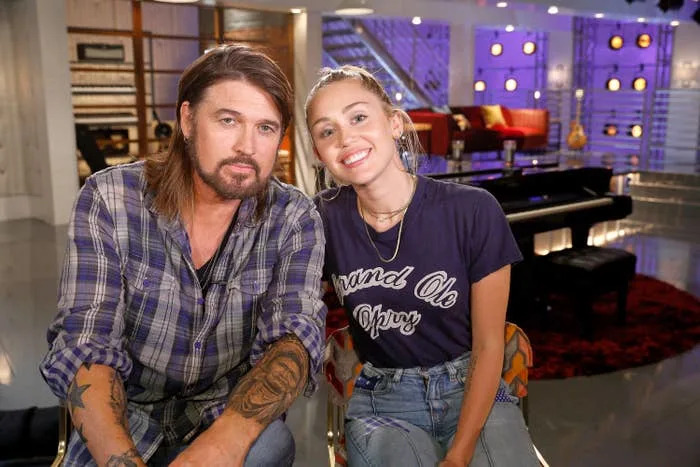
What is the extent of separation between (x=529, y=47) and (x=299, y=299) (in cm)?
1504

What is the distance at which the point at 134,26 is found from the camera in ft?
27.2

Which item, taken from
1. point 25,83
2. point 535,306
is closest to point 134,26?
point 25,83

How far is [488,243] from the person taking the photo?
1.64 metres

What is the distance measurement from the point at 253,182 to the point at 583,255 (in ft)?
9.47

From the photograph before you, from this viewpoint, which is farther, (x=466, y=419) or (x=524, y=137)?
(x=524, y=137)

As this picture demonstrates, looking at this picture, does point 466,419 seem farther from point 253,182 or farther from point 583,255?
point 583,255

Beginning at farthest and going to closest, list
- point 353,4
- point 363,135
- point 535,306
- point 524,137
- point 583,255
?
point 524,137 < point 353,4 < point 535,306 < point 583,255 < point 363,135

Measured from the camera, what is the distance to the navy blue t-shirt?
5.40 feet

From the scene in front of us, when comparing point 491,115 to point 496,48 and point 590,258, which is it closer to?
point 496,48

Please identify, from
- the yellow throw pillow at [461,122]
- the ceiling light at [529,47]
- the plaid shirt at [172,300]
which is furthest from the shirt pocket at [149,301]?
the ceiling light at [529,47]

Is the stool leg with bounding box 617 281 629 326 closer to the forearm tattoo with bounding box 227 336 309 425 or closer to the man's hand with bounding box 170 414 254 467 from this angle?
the forearm tattoo with bounding box 227 336 309 425

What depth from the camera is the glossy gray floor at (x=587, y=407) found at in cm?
267

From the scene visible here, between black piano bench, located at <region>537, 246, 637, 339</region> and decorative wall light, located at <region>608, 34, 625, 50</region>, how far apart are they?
11.7 meters

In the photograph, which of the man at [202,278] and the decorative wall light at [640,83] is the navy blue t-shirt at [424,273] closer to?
the man at [202,278]
